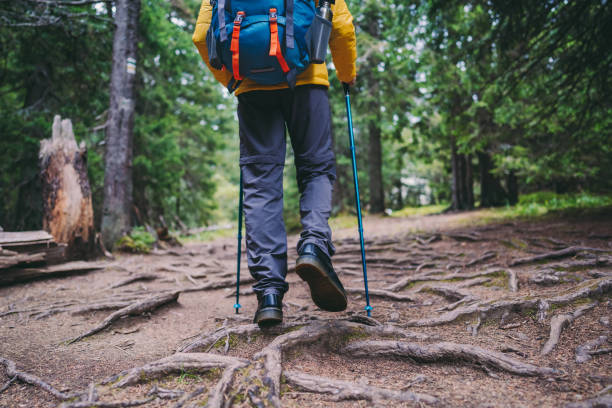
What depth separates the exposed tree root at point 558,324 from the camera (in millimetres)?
1970

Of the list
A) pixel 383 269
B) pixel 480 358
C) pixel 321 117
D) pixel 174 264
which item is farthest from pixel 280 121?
pixel 174 264

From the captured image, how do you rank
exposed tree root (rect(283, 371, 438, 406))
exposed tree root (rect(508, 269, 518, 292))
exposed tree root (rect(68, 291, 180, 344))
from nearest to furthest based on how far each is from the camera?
exposed tree root (rect(283, 371, 438, 406))
exposed tree root (rect(68, 291, 180, 344))
exposed tree root (rect(508, 269, 518, 292))

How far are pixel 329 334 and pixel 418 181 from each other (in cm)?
2848

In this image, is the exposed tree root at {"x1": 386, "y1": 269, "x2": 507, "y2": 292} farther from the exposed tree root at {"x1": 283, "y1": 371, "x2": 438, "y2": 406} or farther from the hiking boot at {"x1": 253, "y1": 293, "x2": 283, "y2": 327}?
the exposed tree root at {"x1": 283, "y1": 371, "x2": 438, "y2": 406}

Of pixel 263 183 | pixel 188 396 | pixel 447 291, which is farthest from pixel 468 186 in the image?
pixel 188 396

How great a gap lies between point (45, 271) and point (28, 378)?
3.09m

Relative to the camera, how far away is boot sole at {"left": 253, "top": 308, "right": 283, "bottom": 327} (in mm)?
2137

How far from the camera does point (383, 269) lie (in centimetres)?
470

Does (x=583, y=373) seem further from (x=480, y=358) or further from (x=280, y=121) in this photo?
(x=280, y=121)

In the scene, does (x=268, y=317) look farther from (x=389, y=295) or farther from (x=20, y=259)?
(x=20, y=259)

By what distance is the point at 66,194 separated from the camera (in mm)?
5355

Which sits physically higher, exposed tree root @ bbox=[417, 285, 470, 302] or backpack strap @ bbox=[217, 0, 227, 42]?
backpack strap @ bbox=[217, 0, 227, 42]

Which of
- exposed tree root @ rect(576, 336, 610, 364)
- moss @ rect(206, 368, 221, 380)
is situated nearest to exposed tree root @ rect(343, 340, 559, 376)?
exposed tree root @ rect(576, 336, 610, 364)

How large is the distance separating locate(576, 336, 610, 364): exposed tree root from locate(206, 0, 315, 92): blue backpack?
211cm
